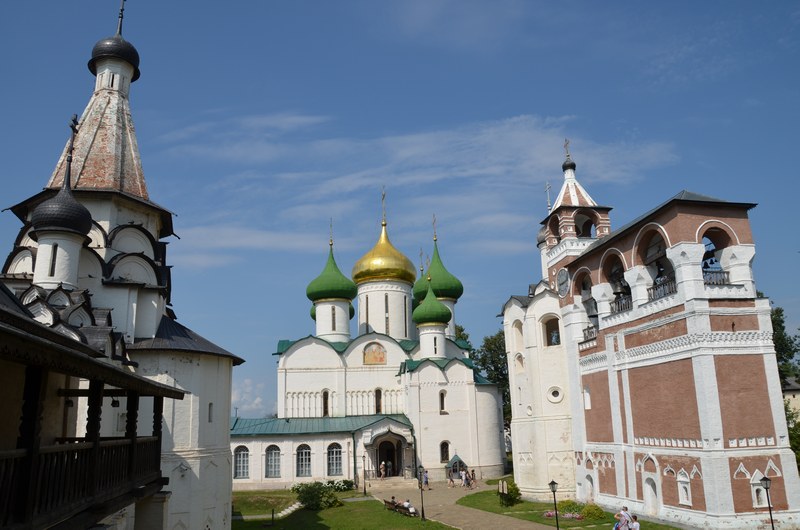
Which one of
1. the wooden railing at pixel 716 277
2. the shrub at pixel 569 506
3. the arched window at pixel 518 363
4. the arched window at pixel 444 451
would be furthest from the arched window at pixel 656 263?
the arched window at pixel 444 451

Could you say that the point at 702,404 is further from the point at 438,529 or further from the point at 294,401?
the point at 294,401

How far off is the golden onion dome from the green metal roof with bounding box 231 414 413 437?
8.53 metres

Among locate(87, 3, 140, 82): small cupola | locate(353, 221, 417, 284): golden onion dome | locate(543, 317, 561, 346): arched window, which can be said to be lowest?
locate(543, 317, 561, 346): arched window

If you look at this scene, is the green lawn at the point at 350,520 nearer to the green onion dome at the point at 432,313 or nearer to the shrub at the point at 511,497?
the shrub at the point at 511,497

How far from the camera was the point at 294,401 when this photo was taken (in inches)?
1175

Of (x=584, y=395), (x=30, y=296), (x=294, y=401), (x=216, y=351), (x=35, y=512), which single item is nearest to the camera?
(x=35, y=512)

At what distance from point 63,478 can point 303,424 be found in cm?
2318

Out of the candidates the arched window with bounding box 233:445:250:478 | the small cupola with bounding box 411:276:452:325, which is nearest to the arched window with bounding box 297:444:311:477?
the arched window with bounding box 233:445:250:478

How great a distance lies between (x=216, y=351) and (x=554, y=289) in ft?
42.6

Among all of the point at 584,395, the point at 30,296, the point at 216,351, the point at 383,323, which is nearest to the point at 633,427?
the point at 584,395

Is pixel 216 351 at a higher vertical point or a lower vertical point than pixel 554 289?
lower

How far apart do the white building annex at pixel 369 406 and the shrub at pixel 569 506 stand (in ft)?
29.7

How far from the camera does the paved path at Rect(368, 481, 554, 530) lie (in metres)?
17.4

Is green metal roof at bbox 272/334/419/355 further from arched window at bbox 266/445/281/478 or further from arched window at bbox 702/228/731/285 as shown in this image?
arched window at bbox 702/228/731/285
